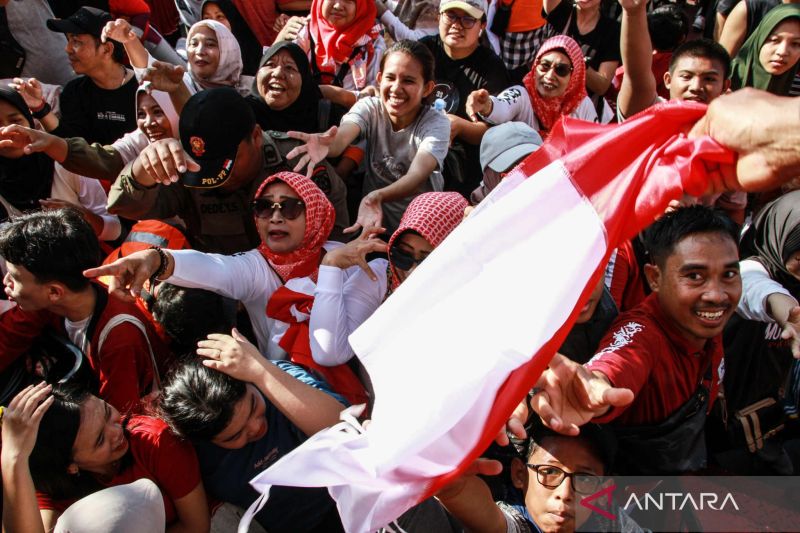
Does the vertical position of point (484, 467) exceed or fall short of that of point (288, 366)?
it exceeds it

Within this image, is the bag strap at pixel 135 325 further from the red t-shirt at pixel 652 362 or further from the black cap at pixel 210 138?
the red t-shirt at pixel 652 362

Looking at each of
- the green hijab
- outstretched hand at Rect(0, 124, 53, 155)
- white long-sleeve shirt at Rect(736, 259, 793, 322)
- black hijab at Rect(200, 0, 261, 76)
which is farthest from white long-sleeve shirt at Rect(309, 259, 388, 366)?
the green hijab

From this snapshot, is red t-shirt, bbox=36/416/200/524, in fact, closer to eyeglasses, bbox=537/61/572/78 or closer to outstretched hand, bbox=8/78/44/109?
outstretched hand, bbox=8/78/44/109

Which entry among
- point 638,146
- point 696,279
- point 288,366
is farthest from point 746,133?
point 288,366

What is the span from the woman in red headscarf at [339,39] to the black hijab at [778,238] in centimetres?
285

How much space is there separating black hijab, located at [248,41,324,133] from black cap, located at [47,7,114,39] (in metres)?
1.00

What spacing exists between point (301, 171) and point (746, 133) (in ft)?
8.12

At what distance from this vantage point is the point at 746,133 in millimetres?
1565

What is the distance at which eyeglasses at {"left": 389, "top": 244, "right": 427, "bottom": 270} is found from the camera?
3055 mm

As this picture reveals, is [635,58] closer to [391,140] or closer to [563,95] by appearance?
[563,95]

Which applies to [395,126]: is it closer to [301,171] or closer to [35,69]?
[301,171]

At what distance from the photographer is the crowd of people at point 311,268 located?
2.30m

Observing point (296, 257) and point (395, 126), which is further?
point (395, 126)

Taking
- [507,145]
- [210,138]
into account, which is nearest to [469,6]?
[507,145]
